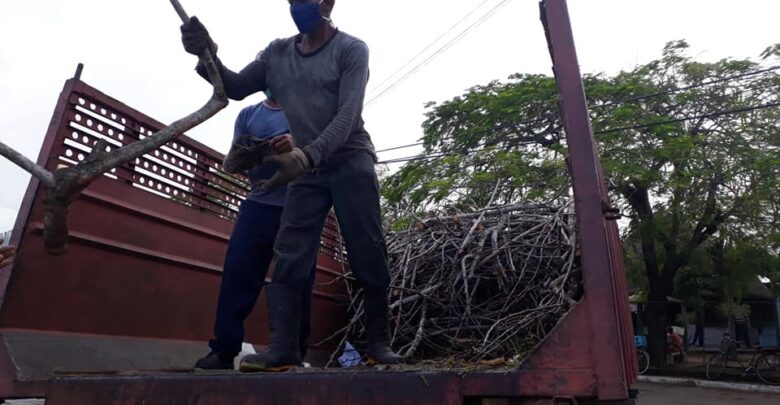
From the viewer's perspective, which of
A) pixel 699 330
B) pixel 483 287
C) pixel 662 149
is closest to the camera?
pixel 483 287

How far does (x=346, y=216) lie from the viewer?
7.71 feet

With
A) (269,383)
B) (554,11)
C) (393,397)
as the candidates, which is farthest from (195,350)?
(554,11)

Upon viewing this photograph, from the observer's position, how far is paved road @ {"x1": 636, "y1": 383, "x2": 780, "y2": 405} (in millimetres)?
10367

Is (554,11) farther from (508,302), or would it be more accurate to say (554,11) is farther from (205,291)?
(205,291)

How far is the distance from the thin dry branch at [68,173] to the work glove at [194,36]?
0.28 m

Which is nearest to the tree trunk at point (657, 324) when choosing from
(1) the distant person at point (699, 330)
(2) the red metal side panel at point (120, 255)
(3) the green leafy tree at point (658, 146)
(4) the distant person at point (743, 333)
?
(3) the green leafy tree at point (658, 146)

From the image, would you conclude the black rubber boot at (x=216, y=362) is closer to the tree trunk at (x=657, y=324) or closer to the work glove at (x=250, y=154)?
the work glove at (x=250, y=154)

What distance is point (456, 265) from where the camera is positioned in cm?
328

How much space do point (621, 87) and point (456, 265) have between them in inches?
453

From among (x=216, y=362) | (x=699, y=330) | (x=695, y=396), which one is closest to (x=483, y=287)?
(x=216, y=362)

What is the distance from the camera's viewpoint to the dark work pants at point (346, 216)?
2.33 m

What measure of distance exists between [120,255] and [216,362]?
21.4 inches

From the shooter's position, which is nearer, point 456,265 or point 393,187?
point 456,265

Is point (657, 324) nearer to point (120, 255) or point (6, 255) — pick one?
point (120, 255)
